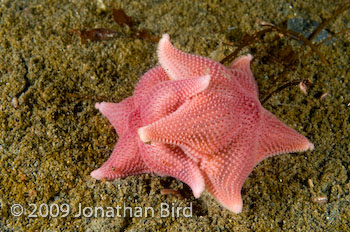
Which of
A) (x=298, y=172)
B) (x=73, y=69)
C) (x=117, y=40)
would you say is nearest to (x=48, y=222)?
(x=73, y=69)

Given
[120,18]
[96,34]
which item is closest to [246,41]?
[120,18]

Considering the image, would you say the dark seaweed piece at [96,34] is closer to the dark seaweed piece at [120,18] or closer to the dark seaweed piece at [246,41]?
the dark seaweed piece at [120,18]

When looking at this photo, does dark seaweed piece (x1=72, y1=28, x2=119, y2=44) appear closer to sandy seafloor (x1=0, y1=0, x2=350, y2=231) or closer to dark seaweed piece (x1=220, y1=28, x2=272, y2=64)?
sandy seafloor (x1=0, y1=0, x2=350, y2=231)

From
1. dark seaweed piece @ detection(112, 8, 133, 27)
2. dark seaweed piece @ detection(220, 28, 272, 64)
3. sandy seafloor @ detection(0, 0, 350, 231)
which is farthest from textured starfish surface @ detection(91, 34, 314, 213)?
dark seaweed piece @ detection(112, 8, 133, 27)

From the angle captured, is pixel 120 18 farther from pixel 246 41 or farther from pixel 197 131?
pixel 197 131

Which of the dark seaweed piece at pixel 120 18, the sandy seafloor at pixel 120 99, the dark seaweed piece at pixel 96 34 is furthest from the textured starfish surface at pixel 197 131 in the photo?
the dark seaweed piece at pixel 120 18
